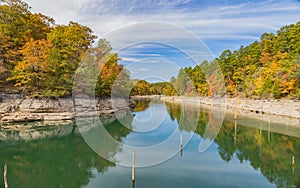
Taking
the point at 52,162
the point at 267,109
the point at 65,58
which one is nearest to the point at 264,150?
the point at 52,162

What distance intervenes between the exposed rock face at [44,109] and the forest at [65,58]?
1.18 m

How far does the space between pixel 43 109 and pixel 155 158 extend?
59.0ft

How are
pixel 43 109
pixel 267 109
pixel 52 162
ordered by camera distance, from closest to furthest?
pixel 52 162, pixel 43 109, pixel 267 109

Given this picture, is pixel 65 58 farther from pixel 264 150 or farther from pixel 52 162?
pixel 264 150

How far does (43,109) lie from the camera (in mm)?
29281

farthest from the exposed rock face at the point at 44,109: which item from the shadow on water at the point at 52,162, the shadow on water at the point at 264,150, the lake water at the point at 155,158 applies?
the shadow on water at the point at 264,150

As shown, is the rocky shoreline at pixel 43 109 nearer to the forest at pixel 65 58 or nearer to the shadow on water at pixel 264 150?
the forest at pixel 65 58

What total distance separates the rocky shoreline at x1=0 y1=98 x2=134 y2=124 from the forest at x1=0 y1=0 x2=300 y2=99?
3.82 ft

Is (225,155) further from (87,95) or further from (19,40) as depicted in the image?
(19,40)

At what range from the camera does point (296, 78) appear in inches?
1278

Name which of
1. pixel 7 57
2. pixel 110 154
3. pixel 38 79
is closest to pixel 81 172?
pixel 110 154

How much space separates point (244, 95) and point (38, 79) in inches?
1349

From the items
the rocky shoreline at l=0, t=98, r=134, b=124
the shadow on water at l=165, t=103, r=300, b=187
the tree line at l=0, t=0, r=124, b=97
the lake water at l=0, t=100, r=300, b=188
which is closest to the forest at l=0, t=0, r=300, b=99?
the tree line at l=0, t=0, r=124, b=97

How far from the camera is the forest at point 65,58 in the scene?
98.1 feet
